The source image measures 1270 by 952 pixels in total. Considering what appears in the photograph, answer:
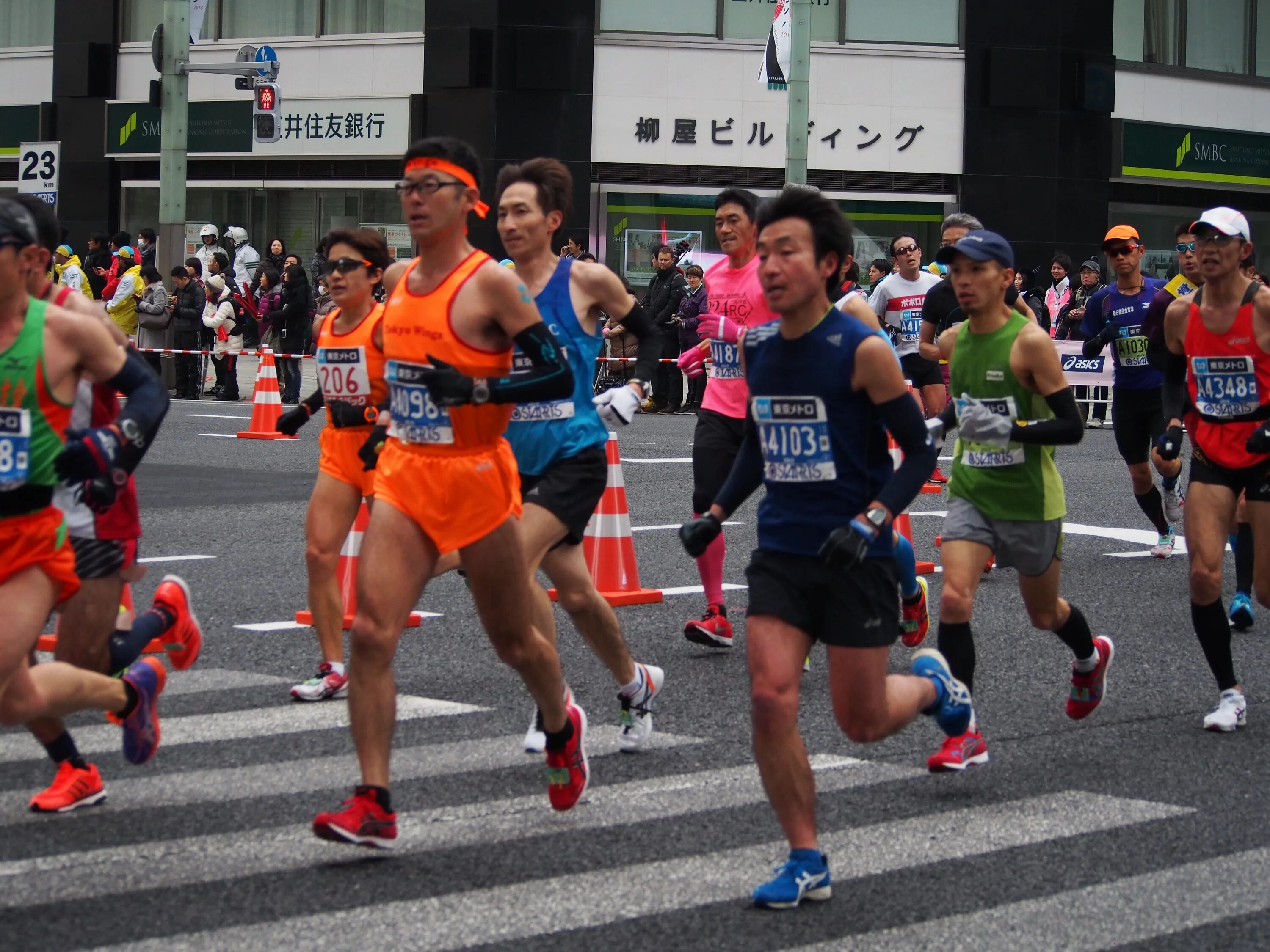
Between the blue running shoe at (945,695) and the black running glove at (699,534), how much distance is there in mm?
931

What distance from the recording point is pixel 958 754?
21.0 feet

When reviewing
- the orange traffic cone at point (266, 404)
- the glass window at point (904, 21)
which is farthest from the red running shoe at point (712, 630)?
the glass window at point (904, 21)

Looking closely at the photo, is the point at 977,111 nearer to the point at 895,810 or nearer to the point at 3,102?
the point at 3,102

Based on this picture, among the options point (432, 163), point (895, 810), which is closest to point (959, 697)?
point (895, 810)

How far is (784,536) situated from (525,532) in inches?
68.4

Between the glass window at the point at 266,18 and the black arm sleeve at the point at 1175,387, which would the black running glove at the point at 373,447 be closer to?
the black arm sleeve at the point at 1175,387

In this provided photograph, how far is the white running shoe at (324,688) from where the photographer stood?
25.3 ft

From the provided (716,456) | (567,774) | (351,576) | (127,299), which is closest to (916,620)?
(716,456)

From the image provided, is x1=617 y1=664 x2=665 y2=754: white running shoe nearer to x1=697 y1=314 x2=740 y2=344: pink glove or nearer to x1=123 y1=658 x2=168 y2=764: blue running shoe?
x1=123 y1=658 x2=168 y2=764: blue running shoe

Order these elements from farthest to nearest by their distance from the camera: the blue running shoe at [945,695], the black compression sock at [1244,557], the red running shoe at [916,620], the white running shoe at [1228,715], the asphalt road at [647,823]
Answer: the black compression sock at [1244,557] → the red running shoe at [916,620] → the white running shoe at [1228,715] → the blue running shoe at [945,695] → the asphalt road at [647,823]

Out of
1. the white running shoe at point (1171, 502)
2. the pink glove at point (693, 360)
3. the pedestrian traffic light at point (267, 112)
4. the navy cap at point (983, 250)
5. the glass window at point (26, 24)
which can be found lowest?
the white running shoe at point (1171, 502)

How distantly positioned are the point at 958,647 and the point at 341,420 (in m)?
2.83

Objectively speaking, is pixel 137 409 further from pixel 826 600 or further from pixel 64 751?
pixel 826 600

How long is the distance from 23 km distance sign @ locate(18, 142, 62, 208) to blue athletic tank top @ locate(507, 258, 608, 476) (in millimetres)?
19240
